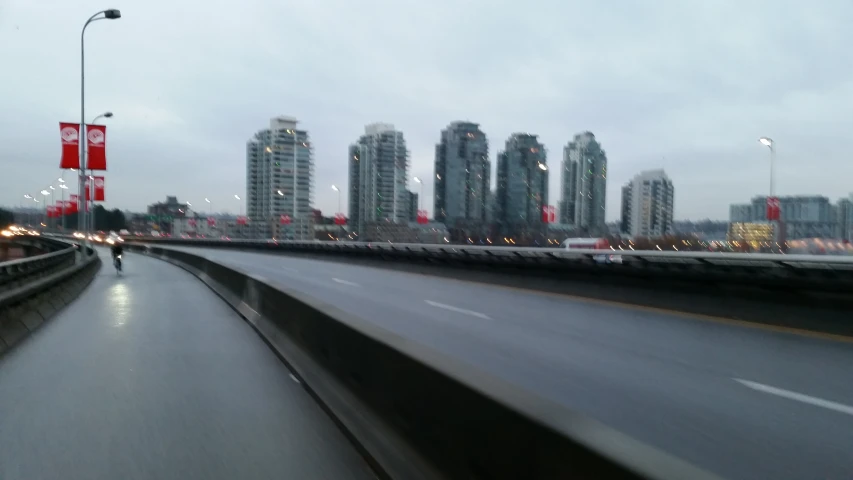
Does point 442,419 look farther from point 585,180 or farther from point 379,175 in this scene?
point 379,175

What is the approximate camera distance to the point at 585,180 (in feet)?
135

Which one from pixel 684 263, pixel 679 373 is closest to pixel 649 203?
pixel 684 263

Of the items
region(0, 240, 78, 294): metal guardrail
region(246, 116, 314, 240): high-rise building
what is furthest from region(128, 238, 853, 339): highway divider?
region(246, 116, 314, 240): high-rise building

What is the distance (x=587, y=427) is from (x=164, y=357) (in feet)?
29.7

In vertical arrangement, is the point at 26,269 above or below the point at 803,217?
below

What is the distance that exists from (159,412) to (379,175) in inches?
2808

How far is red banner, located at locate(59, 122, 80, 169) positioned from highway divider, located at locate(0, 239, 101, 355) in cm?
412

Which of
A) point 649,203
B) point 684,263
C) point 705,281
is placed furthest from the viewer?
point 649,203

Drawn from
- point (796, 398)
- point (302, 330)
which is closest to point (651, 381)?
point (796, 398)

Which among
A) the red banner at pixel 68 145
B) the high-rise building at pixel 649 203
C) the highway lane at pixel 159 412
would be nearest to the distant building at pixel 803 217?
the high-rise building at pixel 649 203

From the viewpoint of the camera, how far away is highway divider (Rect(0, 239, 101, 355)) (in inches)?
468

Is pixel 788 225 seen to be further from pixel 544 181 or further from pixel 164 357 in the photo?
pixel 544 181

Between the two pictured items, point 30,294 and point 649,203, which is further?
point 649,203

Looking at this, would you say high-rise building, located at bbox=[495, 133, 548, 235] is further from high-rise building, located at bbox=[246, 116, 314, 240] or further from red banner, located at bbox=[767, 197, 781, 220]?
high-rise building, located at bbox=[246, 116, 314, 240]
